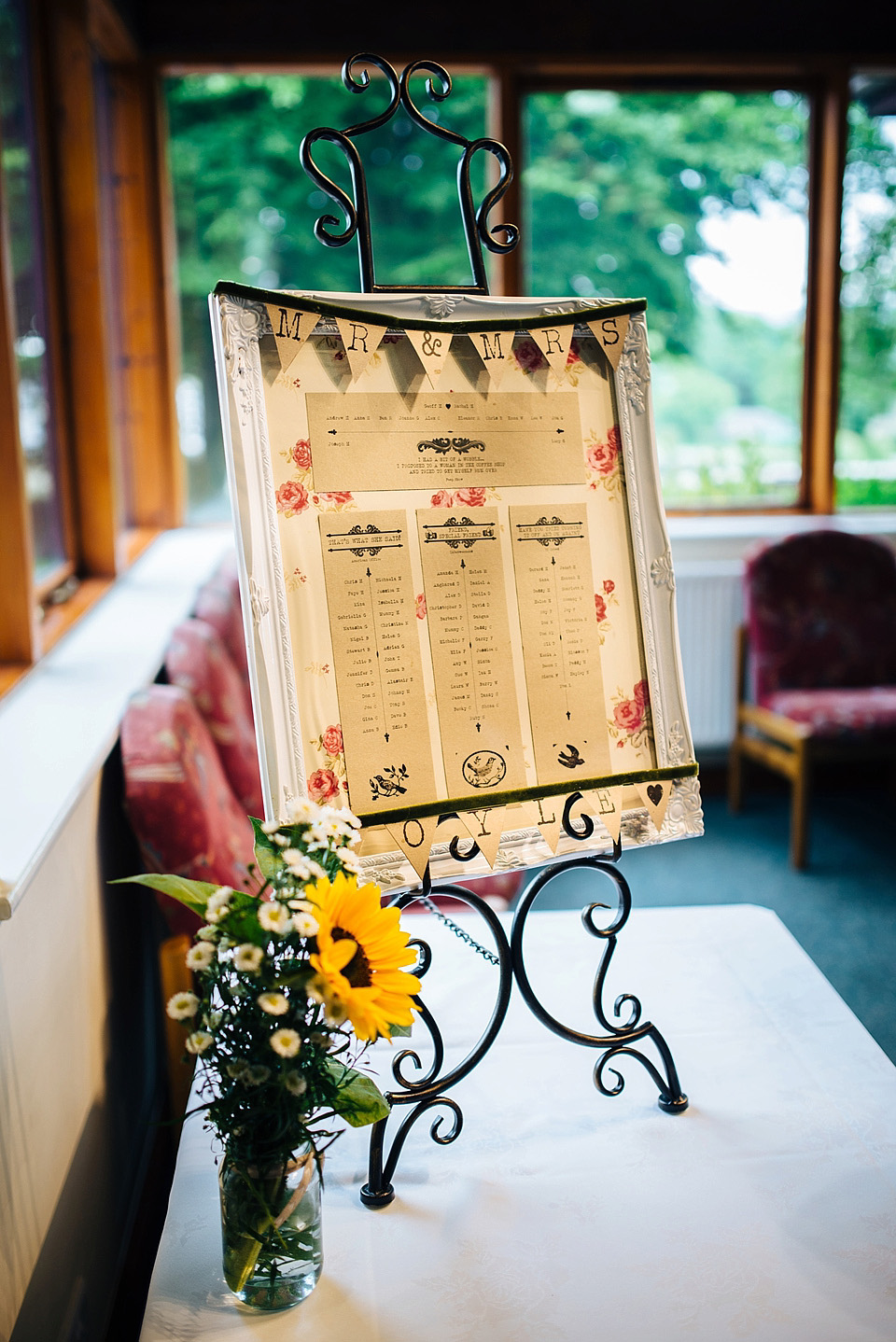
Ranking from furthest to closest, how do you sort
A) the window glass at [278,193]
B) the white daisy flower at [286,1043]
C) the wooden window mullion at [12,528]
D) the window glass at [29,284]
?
the window glass at [278,193], the window glass at [29,284], the wooden window mullion at [12,528], the white daisy flower at [286,1043]

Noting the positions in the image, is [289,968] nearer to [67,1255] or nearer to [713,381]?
[67,1255]

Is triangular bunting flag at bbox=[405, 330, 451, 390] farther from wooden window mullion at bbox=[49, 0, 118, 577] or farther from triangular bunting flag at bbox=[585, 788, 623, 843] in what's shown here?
wooden window mullion at bbox=[49, 0, 118, 577]

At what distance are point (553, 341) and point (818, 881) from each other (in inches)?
97.7

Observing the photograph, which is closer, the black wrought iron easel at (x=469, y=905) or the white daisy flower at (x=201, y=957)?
the white daisy flower at (x=201, y=957)

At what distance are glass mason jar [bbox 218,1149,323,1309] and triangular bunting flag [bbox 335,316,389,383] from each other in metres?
0.75

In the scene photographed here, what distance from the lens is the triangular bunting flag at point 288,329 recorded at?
1130mm

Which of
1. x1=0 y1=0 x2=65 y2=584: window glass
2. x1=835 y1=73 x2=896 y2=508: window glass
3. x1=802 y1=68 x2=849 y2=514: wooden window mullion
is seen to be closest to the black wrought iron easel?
x1=0 y1=0 x2=65 y2=584: window glass

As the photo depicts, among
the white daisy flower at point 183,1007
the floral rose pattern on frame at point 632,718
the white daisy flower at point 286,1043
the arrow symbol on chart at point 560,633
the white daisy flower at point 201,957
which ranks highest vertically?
the arrow symbol on chart at point 560,633

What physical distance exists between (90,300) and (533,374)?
1913 mm

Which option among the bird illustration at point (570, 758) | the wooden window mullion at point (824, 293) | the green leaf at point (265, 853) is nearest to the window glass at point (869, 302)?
the wooden window mullion at point (824, 293)

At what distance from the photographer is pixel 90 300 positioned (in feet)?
9.19

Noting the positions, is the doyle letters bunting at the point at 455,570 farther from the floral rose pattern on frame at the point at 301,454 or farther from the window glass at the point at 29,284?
the window glass at the point at 29,284

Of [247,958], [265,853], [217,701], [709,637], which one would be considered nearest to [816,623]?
[709,637]

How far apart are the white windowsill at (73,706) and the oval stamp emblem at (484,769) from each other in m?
0.47
